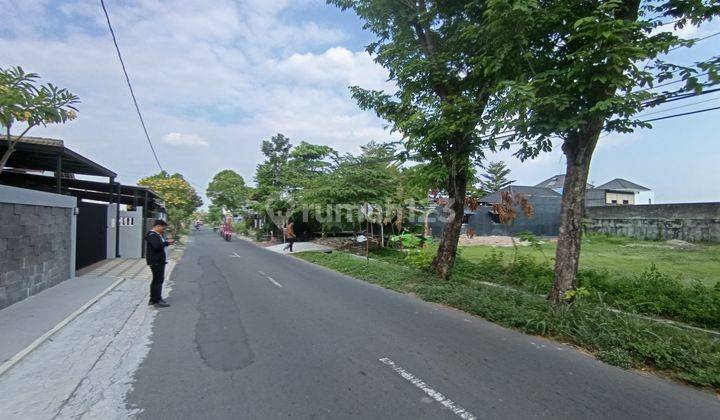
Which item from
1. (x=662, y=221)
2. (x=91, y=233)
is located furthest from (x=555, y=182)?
(x=91, y=233)

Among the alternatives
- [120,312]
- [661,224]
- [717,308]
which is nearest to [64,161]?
[120,312]

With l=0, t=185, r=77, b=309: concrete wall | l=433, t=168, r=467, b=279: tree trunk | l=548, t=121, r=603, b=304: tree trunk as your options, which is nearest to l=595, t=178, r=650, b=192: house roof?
l=433, t=168, r=467, b=279: tree trunk

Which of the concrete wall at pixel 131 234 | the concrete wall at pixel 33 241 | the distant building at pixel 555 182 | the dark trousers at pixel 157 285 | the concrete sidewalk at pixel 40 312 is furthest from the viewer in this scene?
the distant building at pixel 555 182

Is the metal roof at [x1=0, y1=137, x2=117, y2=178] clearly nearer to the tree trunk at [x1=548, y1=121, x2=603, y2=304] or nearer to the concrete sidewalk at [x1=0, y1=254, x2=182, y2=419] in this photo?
the concrete sidewalk at [x1=0, y1=254, x2=182, y2=419]

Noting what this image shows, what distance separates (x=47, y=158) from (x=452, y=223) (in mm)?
12068

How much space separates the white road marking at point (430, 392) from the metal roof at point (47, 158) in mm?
9767

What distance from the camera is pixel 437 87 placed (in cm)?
1020

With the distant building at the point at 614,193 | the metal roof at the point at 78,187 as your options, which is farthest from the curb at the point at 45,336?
the distant building at the point at 614,193

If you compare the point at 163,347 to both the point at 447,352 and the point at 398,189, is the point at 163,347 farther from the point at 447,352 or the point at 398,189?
the point at 398,189

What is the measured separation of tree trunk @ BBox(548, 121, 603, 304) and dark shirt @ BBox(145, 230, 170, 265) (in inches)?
302

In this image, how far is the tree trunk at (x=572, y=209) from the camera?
7008mm

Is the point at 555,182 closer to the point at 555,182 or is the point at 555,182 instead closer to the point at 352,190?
the point at 555,182

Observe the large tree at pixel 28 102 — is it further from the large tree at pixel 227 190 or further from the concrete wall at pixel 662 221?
the large tree at pixel 227 190

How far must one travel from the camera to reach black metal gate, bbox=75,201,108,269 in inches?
527
